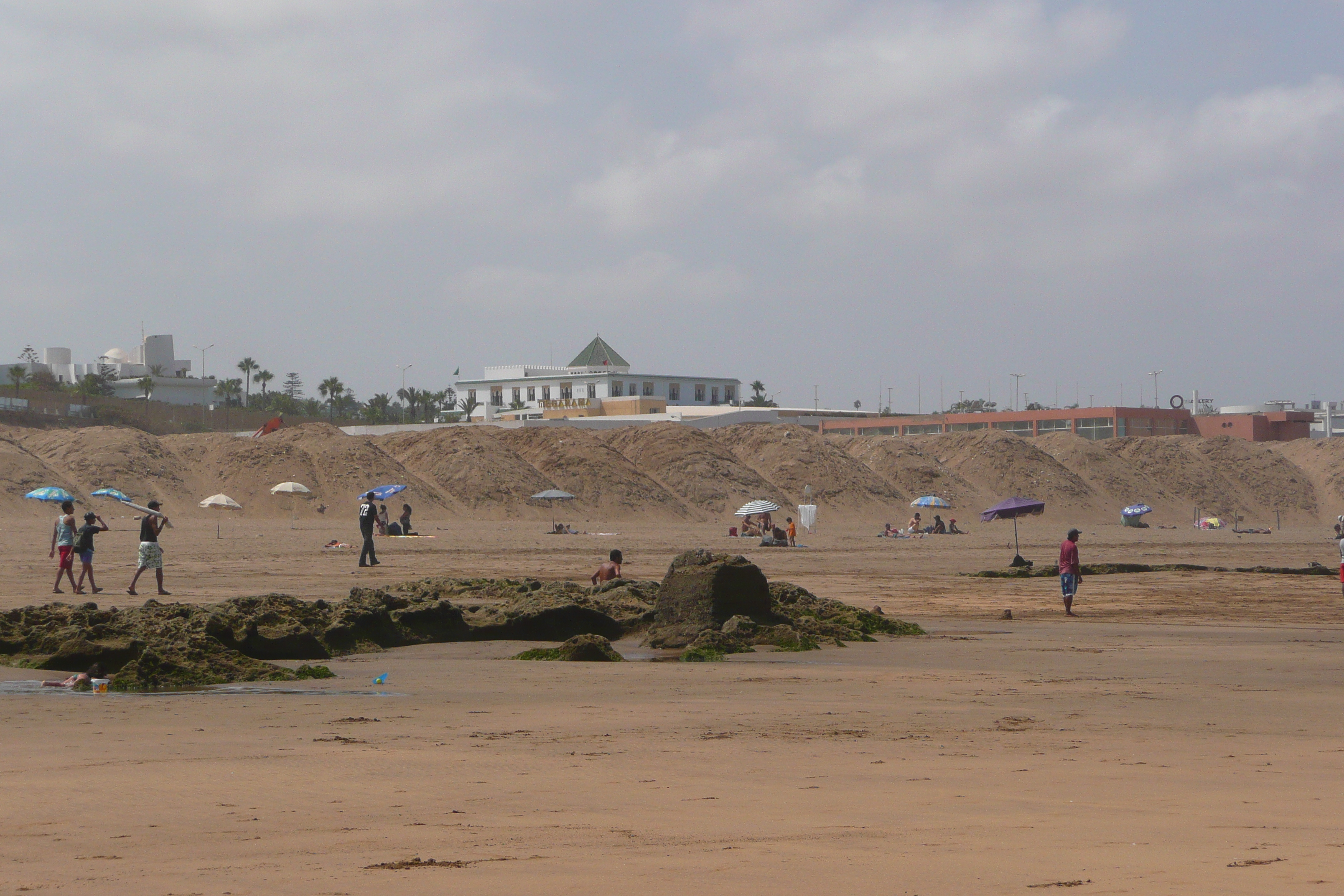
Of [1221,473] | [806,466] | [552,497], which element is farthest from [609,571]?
[1221,473]

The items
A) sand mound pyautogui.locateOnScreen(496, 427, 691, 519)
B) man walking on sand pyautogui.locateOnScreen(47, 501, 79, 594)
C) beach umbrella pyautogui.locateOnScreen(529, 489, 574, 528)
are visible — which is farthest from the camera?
sand mound pyautogui.locateOnScreen(496, 427, 691, 519)

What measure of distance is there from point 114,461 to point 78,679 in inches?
1989

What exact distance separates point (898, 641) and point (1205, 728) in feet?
24.8

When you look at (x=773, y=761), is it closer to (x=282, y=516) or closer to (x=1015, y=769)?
(x=1015, y=769)

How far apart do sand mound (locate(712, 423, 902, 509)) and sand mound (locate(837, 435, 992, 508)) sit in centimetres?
165

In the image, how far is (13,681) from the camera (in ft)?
40.9

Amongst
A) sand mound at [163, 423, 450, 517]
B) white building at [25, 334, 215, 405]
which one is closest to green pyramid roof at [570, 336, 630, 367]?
white building at [25, 334, 215, 405]

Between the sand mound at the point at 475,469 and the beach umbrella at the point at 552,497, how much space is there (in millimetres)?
605

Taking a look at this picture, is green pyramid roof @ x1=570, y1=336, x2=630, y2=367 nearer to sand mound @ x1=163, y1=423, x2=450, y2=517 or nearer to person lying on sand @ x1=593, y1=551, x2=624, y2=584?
sand mound @ x1=163, y1=423, x2=450, y2=517

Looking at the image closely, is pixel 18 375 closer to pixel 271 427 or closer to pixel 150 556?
pixel 271 427

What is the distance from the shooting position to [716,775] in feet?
26.3

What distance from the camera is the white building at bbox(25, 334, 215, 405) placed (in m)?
109

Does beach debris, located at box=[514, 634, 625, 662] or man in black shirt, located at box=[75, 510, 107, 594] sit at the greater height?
man in black shirt, located at box=[75, 510, 107, 594]

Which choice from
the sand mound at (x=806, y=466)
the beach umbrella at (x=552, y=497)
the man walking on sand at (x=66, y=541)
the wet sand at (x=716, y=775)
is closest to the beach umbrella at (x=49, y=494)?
the man walking on sand at (x=66, y=541)
